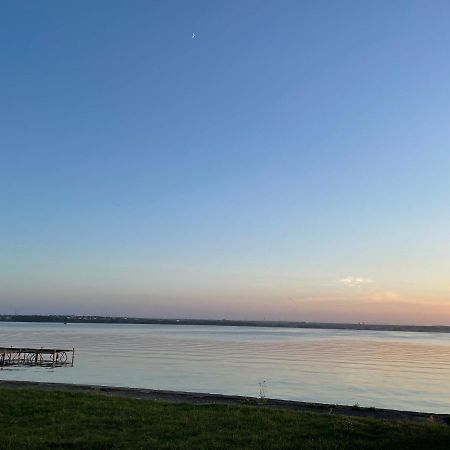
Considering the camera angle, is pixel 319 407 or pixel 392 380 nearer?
pixel 319 407

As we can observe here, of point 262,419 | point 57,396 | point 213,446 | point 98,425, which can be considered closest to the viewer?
point 213,446

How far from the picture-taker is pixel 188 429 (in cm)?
1249

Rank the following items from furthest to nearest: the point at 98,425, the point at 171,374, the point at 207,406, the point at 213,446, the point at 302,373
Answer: the point at 302,373 < the point at 171,374 < the point at 207,406 < the point at 98,425 < the point at 213,446

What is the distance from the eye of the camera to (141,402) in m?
16.9

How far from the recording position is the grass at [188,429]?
11.0 metres

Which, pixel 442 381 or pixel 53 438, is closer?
pixel 53 438

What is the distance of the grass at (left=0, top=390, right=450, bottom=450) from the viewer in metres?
11.0

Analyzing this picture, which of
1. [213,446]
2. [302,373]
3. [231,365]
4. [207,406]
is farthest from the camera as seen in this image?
[231,365]

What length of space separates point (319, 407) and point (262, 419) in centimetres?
499

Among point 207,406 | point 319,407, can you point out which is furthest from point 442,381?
point 207,406

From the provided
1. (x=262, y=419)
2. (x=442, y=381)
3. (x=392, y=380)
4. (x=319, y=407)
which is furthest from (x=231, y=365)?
(x=262, y=419)

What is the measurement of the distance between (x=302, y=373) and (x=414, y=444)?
30.7m

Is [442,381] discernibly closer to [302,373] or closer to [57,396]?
[302,373]

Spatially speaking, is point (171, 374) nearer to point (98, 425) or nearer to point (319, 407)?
point (319, 407)
